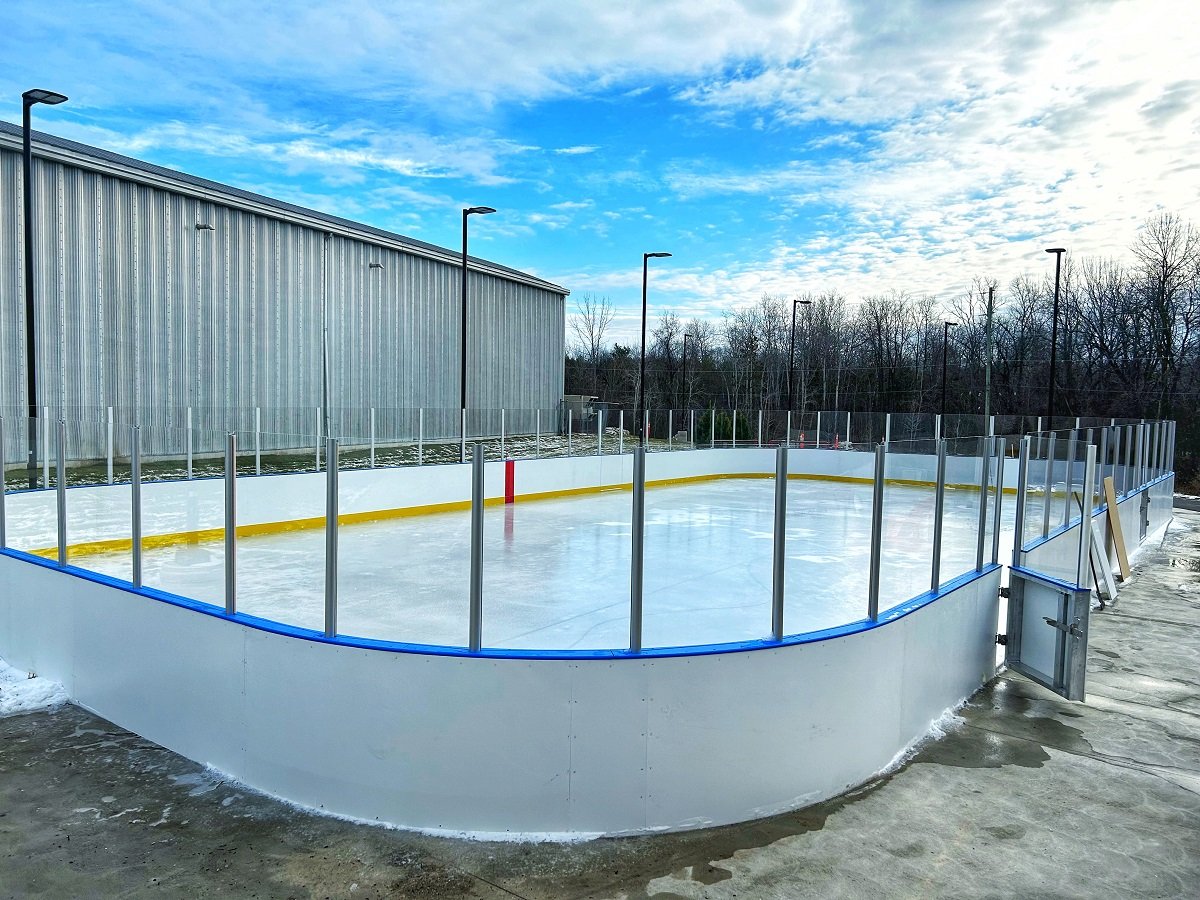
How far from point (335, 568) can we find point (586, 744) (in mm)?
1735

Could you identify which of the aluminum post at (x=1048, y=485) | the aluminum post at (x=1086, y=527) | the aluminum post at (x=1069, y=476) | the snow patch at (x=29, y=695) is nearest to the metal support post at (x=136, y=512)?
the snow patch at (x=29, y=695)

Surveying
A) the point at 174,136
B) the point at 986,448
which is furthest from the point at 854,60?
the point at 174,136

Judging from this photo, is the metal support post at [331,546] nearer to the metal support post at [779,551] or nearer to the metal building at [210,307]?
the metal support post at [779,551]

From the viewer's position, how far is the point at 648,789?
14.4 ft

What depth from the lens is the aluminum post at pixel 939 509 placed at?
244 inches

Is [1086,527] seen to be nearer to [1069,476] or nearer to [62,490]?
[1069,476]

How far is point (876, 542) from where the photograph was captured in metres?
5.27

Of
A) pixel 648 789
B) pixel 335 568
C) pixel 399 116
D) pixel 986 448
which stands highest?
pixel 399 116

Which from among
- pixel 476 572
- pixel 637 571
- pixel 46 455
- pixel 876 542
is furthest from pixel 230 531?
pixel 46 455

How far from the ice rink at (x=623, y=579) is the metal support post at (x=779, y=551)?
0.41ft

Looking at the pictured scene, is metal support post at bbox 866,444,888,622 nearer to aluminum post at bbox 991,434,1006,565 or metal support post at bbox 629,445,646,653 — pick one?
metal support post at bbox 629,445,646,653

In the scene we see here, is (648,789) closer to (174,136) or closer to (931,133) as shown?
(931,133)

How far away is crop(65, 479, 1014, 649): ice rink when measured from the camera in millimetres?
4977

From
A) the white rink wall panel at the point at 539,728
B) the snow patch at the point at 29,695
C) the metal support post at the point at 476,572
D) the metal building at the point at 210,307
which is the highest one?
the metal building at the point at 210,307
